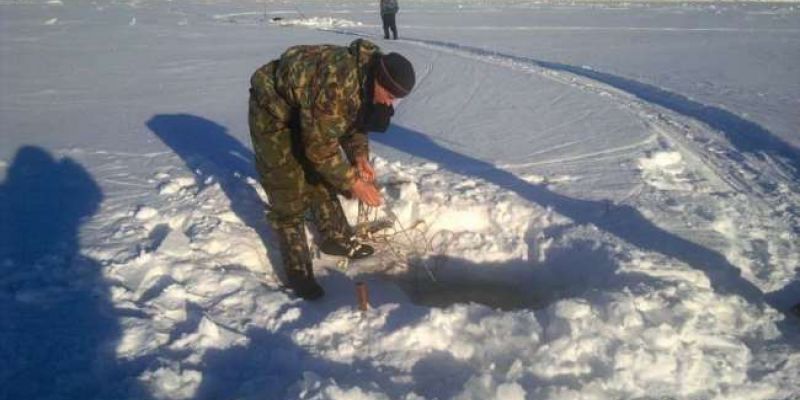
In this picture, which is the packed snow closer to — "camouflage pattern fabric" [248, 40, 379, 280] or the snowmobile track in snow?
the snowmobile track in snow

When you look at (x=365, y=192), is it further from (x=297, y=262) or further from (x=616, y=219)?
(x=616, y=219)

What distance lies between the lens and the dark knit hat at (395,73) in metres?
2.76

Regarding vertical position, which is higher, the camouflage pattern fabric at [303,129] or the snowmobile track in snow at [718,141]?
the camouflage pattern fabric at [303,129]

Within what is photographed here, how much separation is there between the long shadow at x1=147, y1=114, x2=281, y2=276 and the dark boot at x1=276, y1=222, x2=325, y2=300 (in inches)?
15.5

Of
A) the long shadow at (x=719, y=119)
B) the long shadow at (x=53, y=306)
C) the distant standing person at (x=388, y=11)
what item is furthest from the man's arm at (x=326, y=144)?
the distant standing person at (x=388, y=11)

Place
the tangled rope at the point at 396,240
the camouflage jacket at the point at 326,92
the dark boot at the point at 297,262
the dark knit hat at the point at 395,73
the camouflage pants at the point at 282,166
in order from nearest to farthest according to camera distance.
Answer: the dark knit hat at the point at 395,73
the camouflage jacket at the point at 326,92
the camouflage pants at the point at 282,166
the dark boot at the point at 297,262
the tangled rope at the point at 396,240

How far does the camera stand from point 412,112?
711 centimetres

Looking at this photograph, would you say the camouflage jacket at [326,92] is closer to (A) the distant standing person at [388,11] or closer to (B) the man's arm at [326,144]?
(B) the man's arm at [326,144]

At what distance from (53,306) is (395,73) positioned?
2.34m

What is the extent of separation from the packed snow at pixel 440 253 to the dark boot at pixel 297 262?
139 millimetres

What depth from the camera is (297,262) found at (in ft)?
11.3

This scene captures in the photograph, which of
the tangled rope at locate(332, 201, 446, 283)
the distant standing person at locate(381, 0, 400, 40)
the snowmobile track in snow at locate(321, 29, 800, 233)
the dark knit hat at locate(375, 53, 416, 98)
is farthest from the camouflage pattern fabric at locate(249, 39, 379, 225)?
the distant standing person at locate(381, 0, 400, 40)

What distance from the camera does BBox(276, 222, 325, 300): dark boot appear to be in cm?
342

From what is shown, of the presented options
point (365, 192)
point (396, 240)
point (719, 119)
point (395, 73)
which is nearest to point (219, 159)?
point (396, 240)
